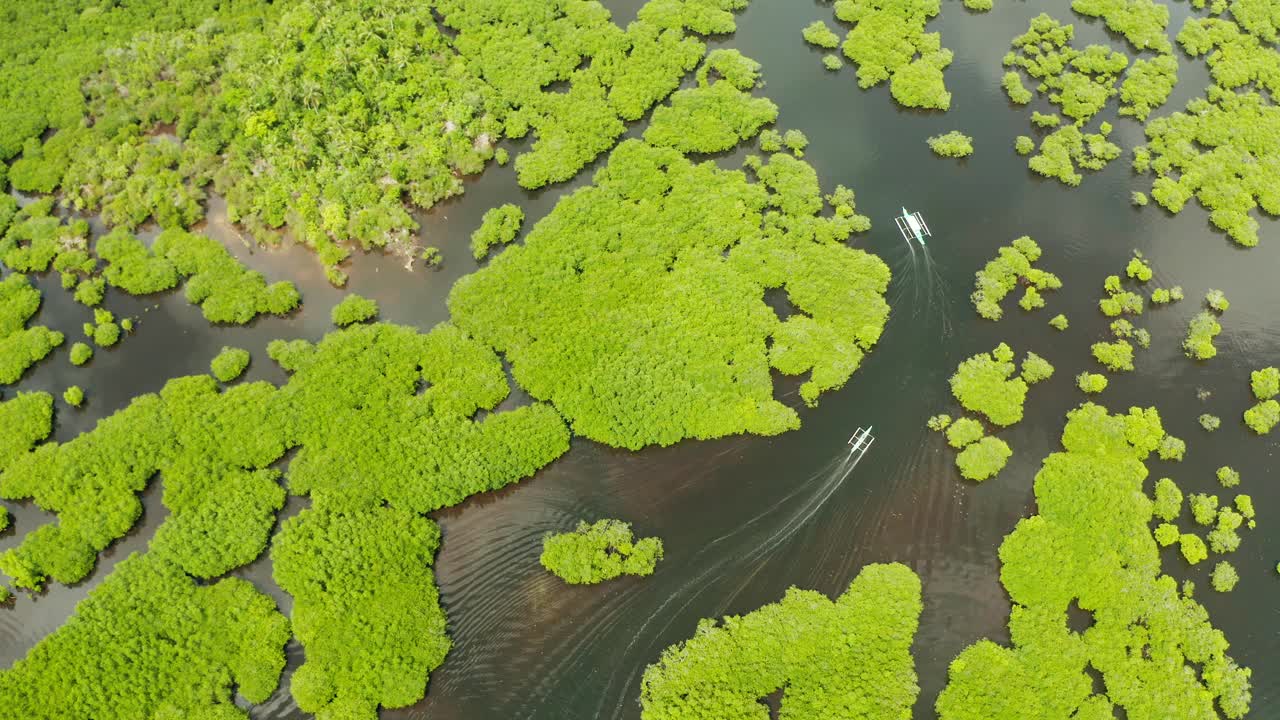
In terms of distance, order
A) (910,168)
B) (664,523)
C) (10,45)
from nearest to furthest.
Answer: (664,523), (910,168), (10,45)

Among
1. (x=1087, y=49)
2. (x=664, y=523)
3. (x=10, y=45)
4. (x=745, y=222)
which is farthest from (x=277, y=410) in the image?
(x=1087, y=49)

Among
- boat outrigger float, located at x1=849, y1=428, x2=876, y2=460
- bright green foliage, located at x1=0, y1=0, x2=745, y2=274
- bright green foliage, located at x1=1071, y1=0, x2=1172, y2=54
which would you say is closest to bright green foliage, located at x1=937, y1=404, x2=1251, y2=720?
boat outrigger float, located at x1=849, y1=428, x2=876, y2=460

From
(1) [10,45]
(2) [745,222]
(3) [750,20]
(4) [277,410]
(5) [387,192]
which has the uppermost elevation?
(1) [10,45]

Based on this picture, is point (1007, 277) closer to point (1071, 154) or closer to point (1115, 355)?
point (1115, 355)

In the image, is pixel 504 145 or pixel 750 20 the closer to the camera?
pixel 504 145

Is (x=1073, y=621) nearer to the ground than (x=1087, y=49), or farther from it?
nearer to the ground

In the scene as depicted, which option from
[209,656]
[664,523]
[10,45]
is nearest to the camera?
[209,656]

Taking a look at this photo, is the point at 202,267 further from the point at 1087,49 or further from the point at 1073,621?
the point at 1087,49
